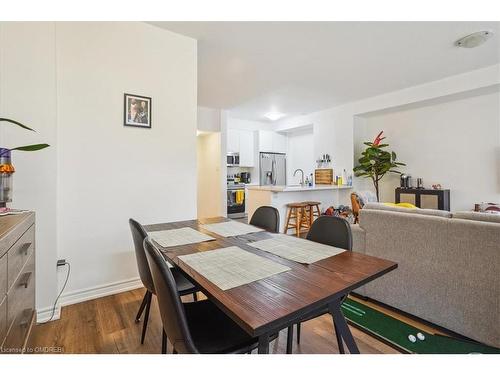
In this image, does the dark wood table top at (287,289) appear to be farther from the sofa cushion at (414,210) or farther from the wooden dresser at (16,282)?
the sofa cushion at (414,210)

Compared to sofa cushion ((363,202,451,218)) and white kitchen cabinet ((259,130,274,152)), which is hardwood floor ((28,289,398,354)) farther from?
white kitchen cabinet ((259,130,274,152))

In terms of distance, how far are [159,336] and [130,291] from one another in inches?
34.7

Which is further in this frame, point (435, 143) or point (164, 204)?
point (435, 143)

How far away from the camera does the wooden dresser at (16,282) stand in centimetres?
104

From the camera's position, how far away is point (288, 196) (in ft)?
15.7

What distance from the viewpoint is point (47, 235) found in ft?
6.36

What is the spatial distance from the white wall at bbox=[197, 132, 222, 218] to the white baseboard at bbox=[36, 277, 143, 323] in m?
3.31

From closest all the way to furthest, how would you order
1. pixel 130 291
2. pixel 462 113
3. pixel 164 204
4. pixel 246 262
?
pixel 246 262
pixel 130 291
pixel 164 204
pixel 462 113

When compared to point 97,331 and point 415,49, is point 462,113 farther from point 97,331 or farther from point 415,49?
point 97,331

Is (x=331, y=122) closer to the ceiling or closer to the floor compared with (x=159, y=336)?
closer to the ceiling

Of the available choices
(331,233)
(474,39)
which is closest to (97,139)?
(331,233)

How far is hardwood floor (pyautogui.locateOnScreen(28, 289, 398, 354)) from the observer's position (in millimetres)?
1596

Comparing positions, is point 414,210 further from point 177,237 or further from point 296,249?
point 177,237

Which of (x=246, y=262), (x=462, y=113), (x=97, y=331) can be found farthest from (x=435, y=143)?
(x=97, y=331)
